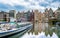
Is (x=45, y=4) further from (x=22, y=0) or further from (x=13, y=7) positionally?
(x=13, y=7)

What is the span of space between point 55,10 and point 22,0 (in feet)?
1.97

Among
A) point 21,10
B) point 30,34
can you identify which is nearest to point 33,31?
point 30,34

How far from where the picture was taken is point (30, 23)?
2.07 m

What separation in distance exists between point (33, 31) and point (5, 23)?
1.63ft

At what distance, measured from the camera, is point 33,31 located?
205 centimetres

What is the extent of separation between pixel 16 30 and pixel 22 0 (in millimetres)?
530

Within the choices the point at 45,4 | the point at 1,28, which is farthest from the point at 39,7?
the point at 1,28

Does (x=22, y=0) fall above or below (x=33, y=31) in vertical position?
above

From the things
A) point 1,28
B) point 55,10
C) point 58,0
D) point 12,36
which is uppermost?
point 58,0

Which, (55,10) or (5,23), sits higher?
(55,10)

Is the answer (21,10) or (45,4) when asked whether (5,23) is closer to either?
(21,10)

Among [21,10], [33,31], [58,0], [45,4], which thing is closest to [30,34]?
[33,31]

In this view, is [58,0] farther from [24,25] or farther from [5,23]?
[5,23]

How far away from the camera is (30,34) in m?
2.05
